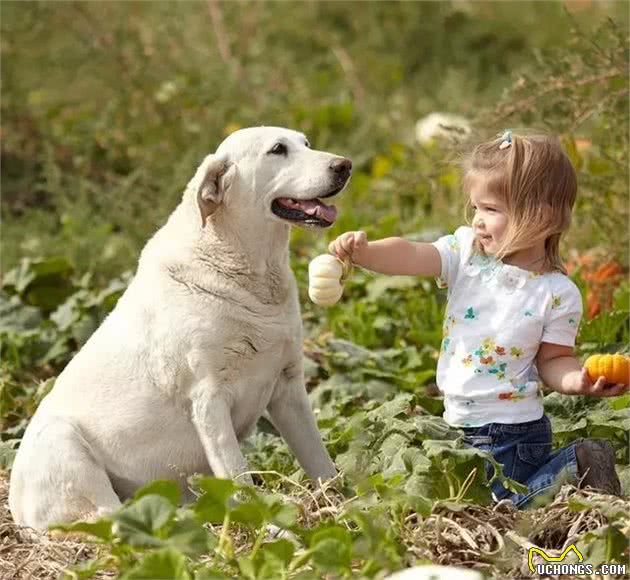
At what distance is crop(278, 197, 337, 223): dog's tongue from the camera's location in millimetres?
4184

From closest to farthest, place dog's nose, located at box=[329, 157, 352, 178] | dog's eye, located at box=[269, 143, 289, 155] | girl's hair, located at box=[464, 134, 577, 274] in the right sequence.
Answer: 1. girl's hair, located at box=[464, 134, 577, 274]
2. dog's nose, located at box=[329, 157, 352, 178]
3. dog's eye, located at box=[269, 143, 289, 155]

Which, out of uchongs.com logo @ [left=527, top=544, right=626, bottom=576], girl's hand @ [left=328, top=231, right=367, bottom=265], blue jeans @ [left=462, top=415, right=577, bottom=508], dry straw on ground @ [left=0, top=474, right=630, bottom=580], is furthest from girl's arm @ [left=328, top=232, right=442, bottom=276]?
uchongs.com logo @ [left=527, top=544, right=626, bottom=576]

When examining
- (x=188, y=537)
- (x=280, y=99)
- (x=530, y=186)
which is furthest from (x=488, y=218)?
(x=280, y=99)

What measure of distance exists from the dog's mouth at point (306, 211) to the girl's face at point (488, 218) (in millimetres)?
438

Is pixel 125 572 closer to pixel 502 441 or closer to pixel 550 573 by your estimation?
pixel 550 573

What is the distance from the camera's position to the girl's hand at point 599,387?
3789mm

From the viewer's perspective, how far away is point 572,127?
5.90 meters

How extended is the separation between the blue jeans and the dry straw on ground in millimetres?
130

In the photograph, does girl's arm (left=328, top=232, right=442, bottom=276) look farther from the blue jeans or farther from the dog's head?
the blue jeans

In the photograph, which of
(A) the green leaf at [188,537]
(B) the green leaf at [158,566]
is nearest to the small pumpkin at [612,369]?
(A) the green leaf at [188,537]

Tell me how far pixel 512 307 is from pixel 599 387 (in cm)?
39

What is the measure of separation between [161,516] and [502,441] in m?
1.29

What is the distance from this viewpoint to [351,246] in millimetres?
4066

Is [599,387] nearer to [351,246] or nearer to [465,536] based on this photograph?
[465,536]
